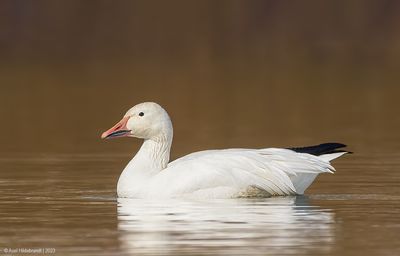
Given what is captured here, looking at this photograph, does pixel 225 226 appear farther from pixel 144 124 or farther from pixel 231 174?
pixel 144 124

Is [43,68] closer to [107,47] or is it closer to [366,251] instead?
[107,47]

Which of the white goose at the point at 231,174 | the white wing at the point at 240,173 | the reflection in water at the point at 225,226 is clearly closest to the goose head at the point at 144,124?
the white goose at the point at 231,174

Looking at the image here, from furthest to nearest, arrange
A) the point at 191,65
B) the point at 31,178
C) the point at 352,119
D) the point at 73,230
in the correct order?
the point at 191,65 → the point at 352,119 → the point at 31,178 → the point at 73,230

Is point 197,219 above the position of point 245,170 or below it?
below

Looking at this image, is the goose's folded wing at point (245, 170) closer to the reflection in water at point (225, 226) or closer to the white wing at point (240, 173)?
the white wing at point (240, 173)

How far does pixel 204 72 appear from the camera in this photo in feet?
146

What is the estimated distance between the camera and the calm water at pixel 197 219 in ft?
41.1

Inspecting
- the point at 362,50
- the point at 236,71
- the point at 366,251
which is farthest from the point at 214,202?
the point at 362,50

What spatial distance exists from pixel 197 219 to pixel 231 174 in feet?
5.76

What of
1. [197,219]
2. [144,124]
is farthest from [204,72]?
[197,219]

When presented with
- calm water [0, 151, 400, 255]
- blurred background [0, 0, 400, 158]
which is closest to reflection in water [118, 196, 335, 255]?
calm water [0, 151, 400, 255]

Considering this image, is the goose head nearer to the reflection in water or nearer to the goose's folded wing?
the goose's folded wing

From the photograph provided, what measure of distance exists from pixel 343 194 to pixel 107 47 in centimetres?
4021

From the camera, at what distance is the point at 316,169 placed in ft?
51.5
